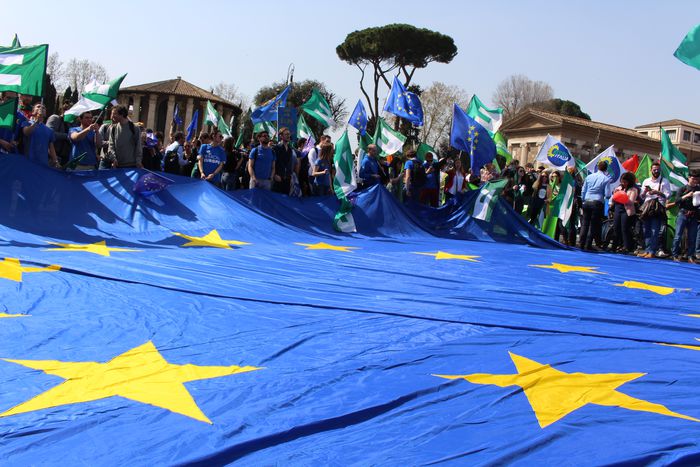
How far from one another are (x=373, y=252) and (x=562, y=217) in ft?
20.5

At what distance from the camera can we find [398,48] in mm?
44031

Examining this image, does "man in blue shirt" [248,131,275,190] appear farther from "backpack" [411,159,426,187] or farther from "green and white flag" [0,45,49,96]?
"green and white flag" [0,45,49,96]

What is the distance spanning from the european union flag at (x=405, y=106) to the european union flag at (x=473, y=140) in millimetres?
990

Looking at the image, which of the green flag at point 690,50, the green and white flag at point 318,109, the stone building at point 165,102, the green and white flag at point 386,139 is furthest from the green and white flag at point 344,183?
the stone building at point 165,102

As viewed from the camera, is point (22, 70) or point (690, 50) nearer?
point (690, 50)

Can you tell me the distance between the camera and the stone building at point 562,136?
188ft

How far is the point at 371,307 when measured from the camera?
15.3ft

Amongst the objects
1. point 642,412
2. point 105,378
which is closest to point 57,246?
point 105,378

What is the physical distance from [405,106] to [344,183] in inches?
116

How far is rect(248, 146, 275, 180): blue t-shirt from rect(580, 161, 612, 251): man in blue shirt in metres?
6.11

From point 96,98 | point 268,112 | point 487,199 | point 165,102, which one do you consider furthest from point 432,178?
point 165,102

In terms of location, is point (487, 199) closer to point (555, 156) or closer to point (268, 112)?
point (555, 156)

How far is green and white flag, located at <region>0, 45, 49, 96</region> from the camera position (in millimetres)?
7898

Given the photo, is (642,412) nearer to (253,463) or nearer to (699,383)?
(699,383)
